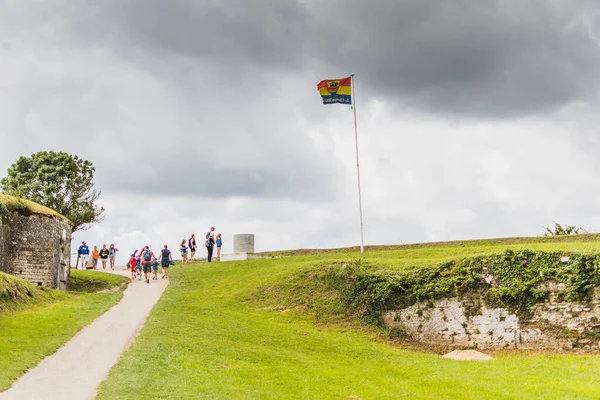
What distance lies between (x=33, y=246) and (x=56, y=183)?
Result: 80.5 feet

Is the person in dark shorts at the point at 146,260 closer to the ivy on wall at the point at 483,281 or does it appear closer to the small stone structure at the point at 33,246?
the small stone structure at the point at 33,246

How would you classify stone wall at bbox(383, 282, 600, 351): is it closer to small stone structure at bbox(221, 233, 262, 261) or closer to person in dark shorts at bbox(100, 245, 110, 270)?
small stone structure at bbox(221, 233, 262, 261)

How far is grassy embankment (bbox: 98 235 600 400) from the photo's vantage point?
622 inches

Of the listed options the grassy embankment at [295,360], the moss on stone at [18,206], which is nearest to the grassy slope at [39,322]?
the grassy embankment at [295,360]

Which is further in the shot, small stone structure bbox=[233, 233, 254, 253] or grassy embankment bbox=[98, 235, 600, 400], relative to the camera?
small stone structure bbox=[233, 233, 254, 253]

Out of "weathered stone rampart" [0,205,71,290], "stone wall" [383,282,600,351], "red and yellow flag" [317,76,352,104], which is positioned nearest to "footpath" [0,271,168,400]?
"weathered stone rampart" [0,205,71,290]

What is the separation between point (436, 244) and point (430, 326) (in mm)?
12316

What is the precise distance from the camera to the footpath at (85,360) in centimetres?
1497

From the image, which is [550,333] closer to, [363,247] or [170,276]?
[363,247]

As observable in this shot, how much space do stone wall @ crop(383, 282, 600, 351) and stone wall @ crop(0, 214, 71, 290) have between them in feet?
58.9

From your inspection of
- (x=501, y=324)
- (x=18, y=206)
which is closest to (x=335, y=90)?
(x=501, y=324)

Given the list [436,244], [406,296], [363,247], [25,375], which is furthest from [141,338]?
[436,244]

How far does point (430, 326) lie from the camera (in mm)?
25156

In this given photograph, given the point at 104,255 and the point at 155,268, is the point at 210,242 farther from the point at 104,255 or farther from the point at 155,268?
the point at 104,255
